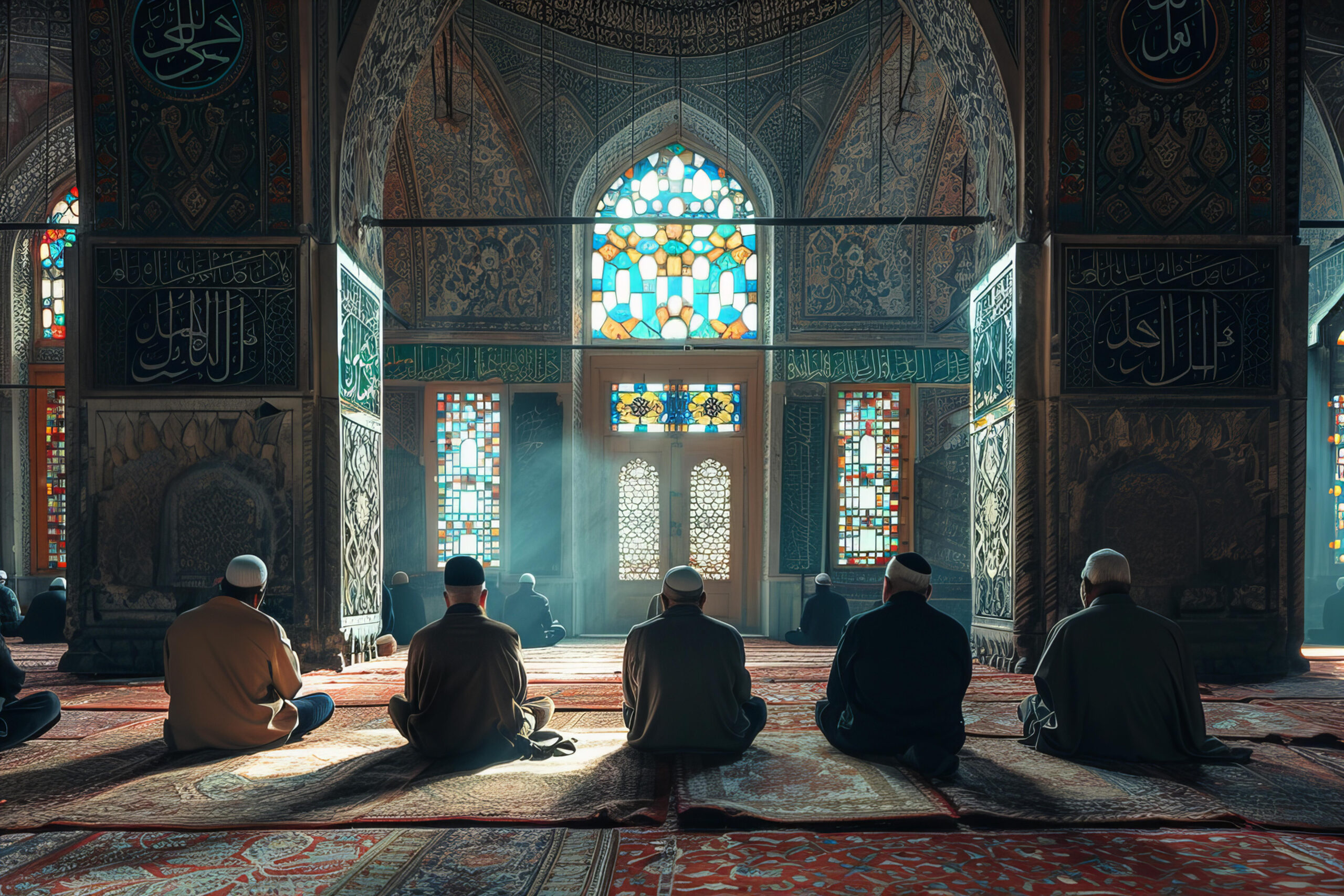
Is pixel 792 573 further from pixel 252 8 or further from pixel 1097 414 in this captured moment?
pixel 252 8

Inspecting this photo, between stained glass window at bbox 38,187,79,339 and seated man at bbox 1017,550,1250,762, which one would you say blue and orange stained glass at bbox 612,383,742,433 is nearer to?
stained glass window at bbox 38,187,79,339

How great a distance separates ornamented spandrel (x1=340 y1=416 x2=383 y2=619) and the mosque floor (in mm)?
2142

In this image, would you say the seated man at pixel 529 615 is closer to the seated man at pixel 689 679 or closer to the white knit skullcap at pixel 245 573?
the white knit skullcap at pixel 245 573

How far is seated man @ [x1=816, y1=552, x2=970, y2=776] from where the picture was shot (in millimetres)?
3100

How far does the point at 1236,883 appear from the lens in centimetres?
203

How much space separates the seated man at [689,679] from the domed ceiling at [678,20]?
8015 millimetres

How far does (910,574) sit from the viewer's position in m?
3.16

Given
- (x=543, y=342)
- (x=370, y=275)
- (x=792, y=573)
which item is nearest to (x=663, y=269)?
(x=543, y=342)

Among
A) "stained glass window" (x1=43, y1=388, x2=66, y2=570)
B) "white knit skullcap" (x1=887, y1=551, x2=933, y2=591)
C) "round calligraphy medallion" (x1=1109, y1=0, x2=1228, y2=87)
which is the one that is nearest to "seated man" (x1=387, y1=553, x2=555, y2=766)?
A: "white knit skullcap" (x1=887, y1=551, x2=933, y2=591)

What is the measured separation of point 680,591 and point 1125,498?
11.0ft

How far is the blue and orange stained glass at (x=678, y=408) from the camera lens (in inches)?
404

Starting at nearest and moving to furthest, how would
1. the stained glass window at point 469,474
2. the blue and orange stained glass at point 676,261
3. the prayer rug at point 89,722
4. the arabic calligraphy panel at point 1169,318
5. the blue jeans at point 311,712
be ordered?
the blue jeans at point 311,712 → the prayer rug at point 89,722 → the arabic calligraphy panel at point 1169,318 → the stained glass window at point 469,474 → the blue and orange stained glass at point 676,261

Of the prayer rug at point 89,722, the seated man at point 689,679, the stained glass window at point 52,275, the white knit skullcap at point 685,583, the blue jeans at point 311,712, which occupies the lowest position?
the prayer rug at point 89,722

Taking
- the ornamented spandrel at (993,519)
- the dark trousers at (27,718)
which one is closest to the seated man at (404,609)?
the dark trousers at (27,718)
